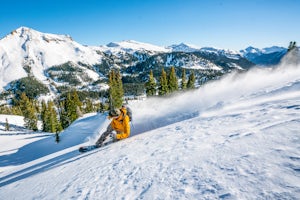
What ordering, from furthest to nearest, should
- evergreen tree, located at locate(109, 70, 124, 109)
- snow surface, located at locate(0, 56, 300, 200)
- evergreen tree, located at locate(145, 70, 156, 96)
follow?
evergreen tree, located at locate(145, 70, 156, 96)
evergreen tree, located at locate(109, 70, 124, 109)
snow surface, located at locate(0, 56, 300, 200)

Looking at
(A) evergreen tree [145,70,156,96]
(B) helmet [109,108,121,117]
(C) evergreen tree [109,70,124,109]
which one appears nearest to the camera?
(B) helmet [109,108,121,117]

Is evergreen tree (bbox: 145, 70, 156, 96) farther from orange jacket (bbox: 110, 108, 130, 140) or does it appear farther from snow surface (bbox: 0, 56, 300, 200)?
snow surface (bbox: 0, 56, 300, 200)

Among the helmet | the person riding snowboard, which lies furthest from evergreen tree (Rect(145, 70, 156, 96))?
the helmet

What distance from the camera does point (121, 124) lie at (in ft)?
37.5

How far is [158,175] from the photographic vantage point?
568 cm

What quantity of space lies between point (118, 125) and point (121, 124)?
0.73 feet

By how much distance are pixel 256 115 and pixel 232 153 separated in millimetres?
4318

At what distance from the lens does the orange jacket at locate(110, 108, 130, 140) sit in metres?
11.1

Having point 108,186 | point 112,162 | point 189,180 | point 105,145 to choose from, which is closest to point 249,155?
point 189,180

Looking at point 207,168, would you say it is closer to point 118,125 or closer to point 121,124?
point 121,124

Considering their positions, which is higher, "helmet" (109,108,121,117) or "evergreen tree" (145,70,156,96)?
"evergreen tree" (145,70,156,96)

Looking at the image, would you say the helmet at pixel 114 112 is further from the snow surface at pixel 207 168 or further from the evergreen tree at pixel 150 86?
the evergreen tree at pixel 150 86

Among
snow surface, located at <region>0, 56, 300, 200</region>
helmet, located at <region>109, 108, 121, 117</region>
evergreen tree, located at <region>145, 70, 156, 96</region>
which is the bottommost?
snow surface, located at <region>0, 56, 300, 200</region>

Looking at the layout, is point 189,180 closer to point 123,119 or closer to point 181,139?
point 181,139
